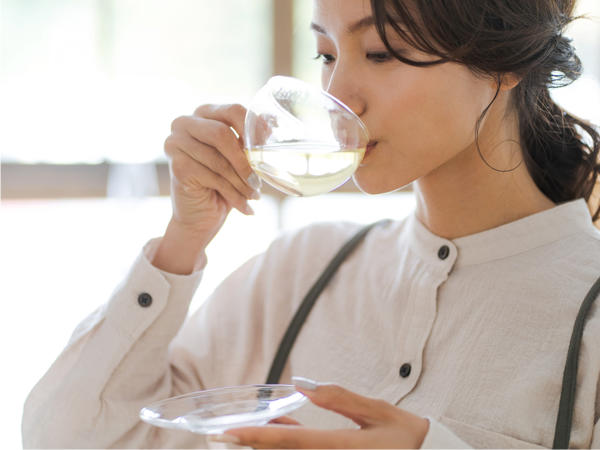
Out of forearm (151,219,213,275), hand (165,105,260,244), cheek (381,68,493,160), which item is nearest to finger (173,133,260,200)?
hand (165,105,260,244)

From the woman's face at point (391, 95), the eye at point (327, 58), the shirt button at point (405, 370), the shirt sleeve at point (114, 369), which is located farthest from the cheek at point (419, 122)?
the shirt sleeve at point (114, 369)

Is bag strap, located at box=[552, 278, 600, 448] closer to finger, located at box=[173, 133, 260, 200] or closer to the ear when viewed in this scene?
the ear

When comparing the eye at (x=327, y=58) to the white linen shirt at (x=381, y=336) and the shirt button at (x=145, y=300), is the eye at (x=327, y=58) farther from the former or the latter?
the shirt button at (x=145, y=300)

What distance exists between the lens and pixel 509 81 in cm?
101

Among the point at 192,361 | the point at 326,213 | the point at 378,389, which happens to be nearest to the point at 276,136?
the point at 378,389

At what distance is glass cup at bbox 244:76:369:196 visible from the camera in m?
0.84

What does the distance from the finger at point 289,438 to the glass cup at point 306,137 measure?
0.31 m

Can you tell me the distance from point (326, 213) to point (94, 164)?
141cm

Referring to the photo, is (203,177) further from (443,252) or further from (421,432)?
(421,432)

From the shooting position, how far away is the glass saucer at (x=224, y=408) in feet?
2.36

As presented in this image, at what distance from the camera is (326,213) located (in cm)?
432

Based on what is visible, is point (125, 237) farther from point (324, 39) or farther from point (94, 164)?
point (324, 39)

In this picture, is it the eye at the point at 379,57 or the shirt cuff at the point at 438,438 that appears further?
the eye at the point at 379,57

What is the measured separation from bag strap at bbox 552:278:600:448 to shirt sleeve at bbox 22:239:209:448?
0.58 m
